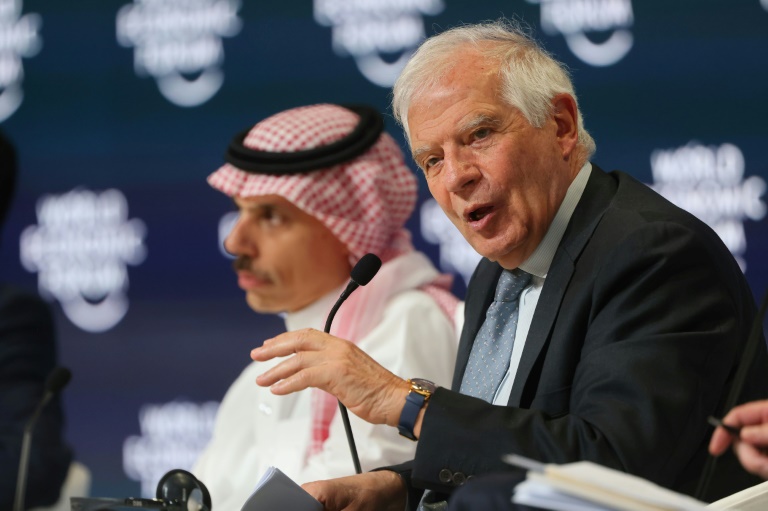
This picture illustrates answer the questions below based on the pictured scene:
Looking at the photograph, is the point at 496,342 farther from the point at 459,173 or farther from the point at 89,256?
the point at 89,256

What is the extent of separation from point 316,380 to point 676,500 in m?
0.85

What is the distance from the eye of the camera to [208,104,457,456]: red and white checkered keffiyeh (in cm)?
332

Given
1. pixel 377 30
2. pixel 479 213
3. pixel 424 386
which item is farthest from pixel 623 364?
pixel 377 30

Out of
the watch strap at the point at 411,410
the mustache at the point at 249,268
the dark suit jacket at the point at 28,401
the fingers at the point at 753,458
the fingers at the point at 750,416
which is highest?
the mustache at the point at 249,268

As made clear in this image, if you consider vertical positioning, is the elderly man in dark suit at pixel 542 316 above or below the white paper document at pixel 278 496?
above

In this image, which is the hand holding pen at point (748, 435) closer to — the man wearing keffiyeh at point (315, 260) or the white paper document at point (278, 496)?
the white paper document at point (278, 496)

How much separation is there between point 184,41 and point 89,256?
98 cm

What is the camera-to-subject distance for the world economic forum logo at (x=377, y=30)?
166 inches

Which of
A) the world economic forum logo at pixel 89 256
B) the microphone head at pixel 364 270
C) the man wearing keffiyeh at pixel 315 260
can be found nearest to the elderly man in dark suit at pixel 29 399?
the world economic forum logo at pixel 89 256

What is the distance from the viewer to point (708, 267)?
201 centimetres

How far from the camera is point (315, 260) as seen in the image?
11.2ft

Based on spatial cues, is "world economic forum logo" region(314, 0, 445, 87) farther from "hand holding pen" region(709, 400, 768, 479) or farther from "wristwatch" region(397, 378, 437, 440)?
"hand holding pen" region(709, 400, 768, 479)

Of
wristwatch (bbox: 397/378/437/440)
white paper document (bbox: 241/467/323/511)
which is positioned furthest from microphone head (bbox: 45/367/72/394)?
wristwatch (bbox: 397/378/437/440)

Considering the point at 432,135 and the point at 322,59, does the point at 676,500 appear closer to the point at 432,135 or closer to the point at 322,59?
the point at 432,135
